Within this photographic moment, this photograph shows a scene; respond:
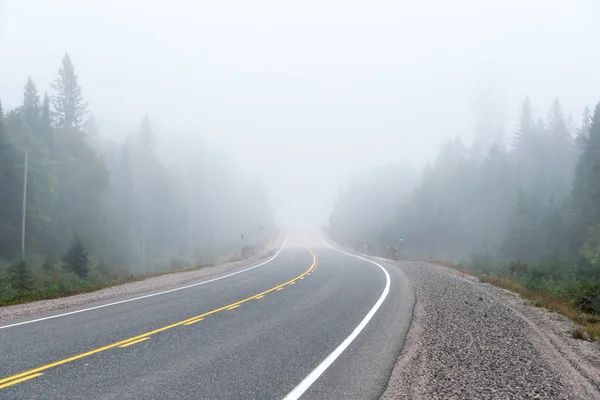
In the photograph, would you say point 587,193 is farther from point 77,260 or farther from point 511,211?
point 77,260

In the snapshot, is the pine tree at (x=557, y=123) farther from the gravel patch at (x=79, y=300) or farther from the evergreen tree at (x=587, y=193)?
the gravel patch at (x=79, y=300)

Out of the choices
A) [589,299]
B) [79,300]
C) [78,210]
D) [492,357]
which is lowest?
[589,299]

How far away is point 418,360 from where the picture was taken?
7.42 m

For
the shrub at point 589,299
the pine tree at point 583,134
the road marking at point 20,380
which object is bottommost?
the shrub at point 589,299

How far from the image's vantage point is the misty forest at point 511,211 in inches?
1405

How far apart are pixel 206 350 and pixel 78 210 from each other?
52609 mm

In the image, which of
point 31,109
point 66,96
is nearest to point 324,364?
point 31,109

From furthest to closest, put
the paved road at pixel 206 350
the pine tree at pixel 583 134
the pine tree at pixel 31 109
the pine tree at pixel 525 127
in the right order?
the pine tree at pixel 525 127, the pine tree at pixel 583 134, the pine tree at pixel 31 109, the paved road at pixel 206 350

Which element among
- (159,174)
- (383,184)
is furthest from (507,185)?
(159,174)

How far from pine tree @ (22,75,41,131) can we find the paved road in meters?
49.4

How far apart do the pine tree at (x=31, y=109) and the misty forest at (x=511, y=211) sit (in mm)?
42003

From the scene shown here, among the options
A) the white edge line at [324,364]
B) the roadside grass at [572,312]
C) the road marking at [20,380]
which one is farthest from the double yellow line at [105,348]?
the roadside grass at [572,312]

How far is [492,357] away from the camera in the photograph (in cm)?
764

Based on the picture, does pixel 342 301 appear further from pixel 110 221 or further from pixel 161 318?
pixel 110 221
